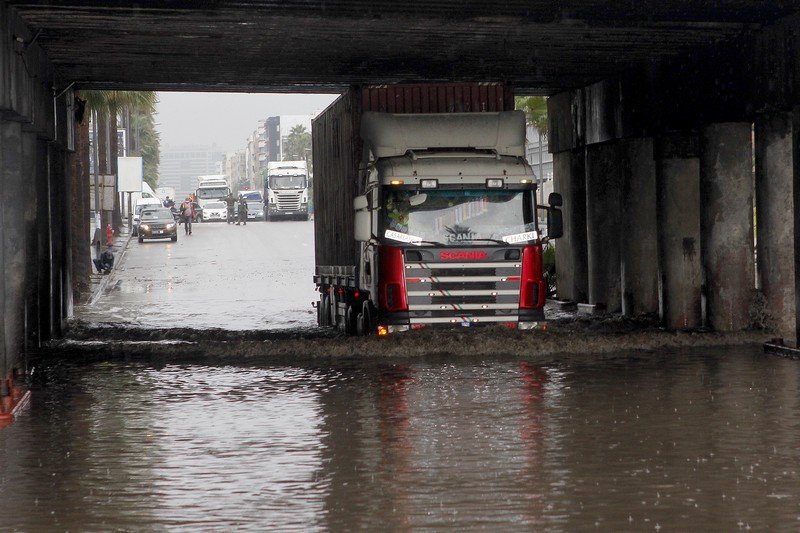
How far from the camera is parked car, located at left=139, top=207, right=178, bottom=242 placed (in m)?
67.3

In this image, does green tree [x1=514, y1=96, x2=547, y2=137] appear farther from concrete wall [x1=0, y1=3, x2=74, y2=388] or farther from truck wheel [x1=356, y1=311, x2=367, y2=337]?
truck wheel [x1=356, y1=311, x2=367, y2=337]

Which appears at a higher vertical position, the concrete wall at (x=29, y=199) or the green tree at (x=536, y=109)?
the green tree at (x=536, y=109)

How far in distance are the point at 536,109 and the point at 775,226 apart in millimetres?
19607

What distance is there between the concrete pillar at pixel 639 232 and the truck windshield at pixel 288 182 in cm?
5922

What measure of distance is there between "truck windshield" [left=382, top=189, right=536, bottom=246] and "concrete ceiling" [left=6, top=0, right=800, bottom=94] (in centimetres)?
248

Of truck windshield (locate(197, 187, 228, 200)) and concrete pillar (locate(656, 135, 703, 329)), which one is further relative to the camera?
truck windshield (locate(197, 187, 228, 200))

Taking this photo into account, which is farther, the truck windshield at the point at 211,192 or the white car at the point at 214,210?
the white car at the point at 214,210

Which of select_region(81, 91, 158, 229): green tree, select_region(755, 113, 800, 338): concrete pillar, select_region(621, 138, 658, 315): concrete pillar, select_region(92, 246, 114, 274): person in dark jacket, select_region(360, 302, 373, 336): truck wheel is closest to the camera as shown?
select_region(360, 302, 373, 336): truck wheel

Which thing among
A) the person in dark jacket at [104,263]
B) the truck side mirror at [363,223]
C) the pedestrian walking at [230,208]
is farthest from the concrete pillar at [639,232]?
the pedestrian walking at [230,208]

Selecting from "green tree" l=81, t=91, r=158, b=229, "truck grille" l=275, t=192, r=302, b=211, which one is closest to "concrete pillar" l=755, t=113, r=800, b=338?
"green tree" l=81, t=91, r=158, b=229

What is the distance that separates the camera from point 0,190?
17000 mm

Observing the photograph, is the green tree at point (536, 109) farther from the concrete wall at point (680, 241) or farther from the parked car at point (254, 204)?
the parked car at point (254, 204)

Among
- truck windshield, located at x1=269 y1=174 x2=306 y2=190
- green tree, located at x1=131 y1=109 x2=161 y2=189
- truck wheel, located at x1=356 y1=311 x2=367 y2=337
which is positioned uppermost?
green tree, located at x1=131 y1=109 x2=161 y2=189

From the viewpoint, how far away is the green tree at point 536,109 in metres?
42.0
